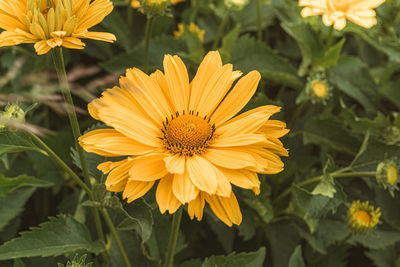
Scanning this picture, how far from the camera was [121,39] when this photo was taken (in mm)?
1489

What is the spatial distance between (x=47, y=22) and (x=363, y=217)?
818 mm

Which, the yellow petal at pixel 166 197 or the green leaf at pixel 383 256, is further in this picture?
the green leaf at pixel 383 256

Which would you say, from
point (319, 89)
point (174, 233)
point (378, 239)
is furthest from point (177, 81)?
point (378, 239)

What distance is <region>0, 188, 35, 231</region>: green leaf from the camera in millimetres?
1057

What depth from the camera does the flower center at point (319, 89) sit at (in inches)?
50.2

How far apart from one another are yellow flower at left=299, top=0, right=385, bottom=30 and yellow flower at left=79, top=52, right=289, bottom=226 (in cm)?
40

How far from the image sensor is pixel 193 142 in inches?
32.9

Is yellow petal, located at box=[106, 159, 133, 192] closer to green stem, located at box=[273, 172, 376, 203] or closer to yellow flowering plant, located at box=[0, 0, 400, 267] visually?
yellow flowering plant, located at box=[0, 0, 400, 267]

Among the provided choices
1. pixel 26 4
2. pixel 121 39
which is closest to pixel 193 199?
pixel 26 4

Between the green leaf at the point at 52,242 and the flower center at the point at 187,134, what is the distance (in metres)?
0.25

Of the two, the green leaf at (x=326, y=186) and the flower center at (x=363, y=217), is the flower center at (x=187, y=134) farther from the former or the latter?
the flower center at (x=363, y=217)

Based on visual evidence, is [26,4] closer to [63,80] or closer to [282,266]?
[63,80]

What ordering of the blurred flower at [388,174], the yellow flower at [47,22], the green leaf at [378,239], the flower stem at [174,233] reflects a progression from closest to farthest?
the yellow flower at [47,22] → the flower stem at [174,233] → the blurred flower at [388,174] → the green leaf at [378,239]

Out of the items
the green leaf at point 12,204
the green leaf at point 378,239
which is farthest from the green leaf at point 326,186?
the green leaf at point 12,204
